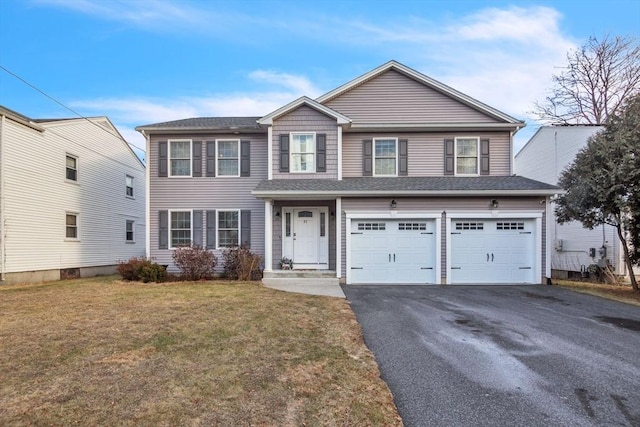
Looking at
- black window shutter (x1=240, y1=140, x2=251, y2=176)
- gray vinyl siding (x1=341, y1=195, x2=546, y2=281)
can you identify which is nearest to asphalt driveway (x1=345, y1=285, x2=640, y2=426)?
gray vinyl siding (x1=341, y1=195, x2=546, y2=281)

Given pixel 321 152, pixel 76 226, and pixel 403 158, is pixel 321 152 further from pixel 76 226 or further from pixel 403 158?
pixel 76 226

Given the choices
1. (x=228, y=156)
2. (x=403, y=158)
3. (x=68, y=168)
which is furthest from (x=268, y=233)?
(x=68, y=168)

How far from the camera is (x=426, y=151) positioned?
13.5m

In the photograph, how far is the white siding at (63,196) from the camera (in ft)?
41.7

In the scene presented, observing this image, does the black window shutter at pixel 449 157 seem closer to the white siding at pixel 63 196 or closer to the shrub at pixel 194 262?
the shrub at pixel 194 262

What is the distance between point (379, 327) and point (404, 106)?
9945 mm

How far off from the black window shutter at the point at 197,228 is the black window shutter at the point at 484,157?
1053 cm

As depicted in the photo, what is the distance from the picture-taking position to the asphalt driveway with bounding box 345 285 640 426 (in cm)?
349

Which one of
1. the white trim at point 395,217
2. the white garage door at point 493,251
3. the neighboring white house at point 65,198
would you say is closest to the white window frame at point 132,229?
the neighboring white house at point 65,198

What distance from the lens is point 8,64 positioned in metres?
12.4

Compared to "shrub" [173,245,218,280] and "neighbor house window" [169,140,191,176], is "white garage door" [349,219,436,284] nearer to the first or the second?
"shrub" [173,245,218,280]

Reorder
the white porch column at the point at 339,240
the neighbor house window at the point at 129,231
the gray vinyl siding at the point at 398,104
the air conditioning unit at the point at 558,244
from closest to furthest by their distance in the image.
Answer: the white porch column at the point at 339,240, the gray vinyl siding at the point at 398,104, the air conditioning unit at the point at 558,244, the neighbor house window at the point at 129,231

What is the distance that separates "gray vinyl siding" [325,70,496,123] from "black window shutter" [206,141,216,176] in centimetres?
480

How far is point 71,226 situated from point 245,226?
8.00 m
